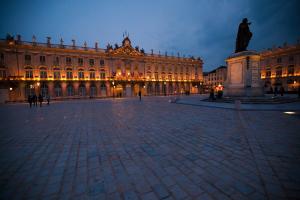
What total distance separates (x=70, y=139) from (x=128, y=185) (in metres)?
3.61

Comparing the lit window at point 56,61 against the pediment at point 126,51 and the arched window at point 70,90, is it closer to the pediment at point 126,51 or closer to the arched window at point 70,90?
the arched window at point 70,90

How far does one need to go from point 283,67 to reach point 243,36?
3935 cm

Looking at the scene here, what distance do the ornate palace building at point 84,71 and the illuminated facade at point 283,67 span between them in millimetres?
21949

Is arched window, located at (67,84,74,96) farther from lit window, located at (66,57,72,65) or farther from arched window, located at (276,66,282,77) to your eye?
arched window, located at (276,66,282,77)

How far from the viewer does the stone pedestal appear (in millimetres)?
14523

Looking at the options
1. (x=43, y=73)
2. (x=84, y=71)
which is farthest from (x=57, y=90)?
(x=84, y=71)

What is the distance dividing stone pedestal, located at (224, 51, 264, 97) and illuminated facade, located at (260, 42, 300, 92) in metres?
29.7

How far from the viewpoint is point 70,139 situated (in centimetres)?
516

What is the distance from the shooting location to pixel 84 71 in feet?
125

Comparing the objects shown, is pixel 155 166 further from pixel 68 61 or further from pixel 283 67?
pixel 283 67

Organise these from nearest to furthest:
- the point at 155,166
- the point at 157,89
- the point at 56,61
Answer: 1. the point at 155,166
2. the point at 56,61
3. the point at 157,89

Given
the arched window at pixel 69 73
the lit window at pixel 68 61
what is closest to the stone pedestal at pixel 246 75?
the arched window at pixel 69 73

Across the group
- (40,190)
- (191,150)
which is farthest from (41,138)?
(191,150)

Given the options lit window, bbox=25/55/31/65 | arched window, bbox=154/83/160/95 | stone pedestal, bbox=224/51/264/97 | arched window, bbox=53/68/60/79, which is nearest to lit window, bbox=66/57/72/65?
arched window, bbox=53/68/60/79
